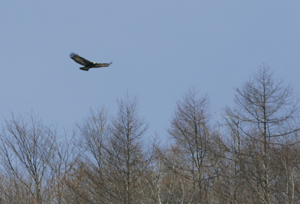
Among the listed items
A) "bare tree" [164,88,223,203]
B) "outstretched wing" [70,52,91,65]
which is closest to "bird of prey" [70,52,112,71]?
"outstretched wing" [70,52,91,65]

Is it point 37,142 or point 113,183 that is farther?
point 37,142

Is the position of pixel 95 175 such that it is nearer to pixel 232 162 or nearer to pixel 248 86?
pixel 232 162

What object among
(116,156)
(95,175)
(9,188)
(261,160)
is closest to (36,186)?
(9,188)

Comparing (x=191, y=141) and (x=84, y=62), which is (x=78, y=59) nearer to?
(x=84, y=62)

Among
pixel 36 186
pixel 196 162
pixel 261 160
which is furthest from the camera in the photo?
pixel 196 162

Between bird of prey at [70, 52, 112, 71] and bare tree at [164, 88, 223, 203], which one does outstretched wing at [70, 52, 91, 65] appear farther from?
bare tree at [164, 88, 223, 203]

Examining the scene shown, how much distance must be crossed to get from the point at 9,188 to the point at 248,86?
10666mm

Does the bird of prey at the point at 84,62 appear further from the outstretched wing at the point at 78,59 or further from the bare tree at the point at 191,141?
the bare tree at the point at 191,141

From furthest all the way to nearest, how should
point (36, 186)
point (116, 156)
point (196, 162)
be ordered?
1. point (196, 162)
2. point (36, 186)
3. point (116, 156)

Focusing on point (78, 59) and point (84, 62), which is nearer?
point (78, 59)

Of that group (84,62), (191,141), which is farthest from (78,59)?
(191,141)

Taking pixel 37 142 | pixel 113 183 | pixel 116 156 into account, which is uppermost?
pixel 37 142

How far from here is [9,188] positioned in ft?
56.9

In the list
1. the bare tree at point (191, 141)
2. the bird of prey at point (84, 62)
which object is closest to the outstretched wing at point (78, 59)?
the bird of prey at point (84, 62)
